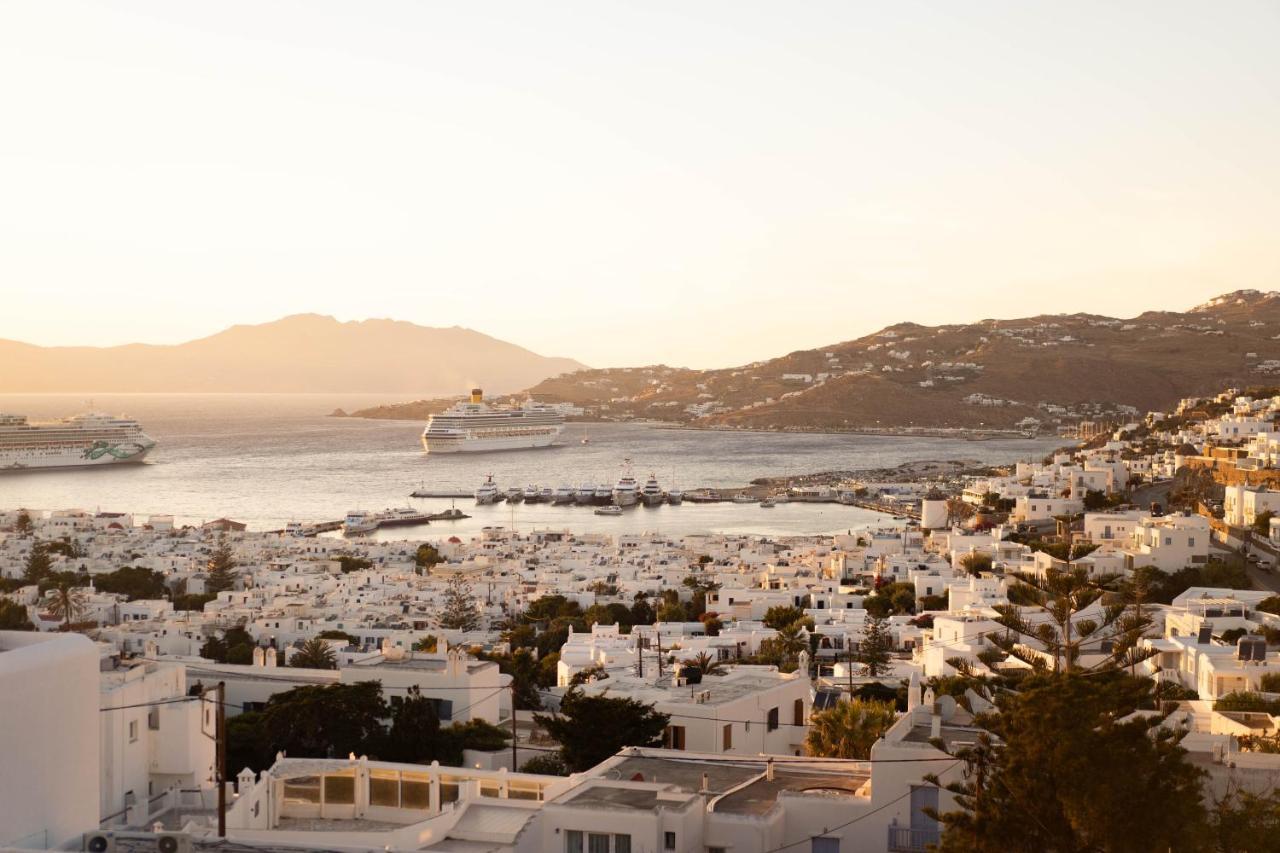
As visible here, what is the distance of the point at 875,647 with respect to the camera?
1745cm

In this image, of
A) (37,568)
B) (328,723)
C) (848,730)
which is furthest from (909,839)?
(37,568)

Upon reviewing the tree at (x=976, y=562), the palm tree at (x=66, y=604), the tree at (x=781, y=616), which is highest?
the tree at (x=976, y=562)

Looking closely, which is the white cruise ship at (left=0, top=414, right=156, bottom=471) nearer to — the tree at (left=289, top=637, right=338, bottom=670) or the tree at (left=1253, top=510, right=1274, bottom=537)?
the tree at (left=289, top=637, right=338, bottom=670)

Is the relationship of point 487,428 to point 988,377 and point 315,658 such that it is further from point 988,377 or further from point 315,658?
point 315,658

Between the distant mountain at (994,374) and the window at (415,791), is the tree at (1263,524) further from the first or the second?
the distant mountain at (994,374)

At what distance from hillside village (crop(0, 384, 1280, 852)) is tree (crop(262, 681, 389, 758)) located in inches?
1.3

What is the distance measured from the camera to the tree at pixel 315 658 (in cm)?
1719

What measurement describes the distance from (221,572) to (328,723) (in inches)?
743

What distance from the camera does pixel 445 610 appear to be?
79.2ft

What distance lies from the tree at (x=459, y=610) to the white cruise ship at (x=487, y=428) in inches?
2729

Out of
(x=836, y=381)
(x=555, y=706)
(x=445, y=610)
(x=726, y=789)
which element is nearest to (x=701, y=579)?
(x=445, y=610)

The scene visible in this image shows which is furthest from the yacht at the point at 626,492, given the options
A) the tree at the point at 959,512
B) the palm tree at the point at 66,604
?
the palm tree at the point at 66,604

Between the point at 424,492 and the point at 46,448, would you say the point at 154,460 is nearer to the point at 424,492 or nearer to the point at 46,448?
the point at 46,448

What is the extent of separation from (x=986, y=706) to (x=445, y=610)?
1679 centimetres
